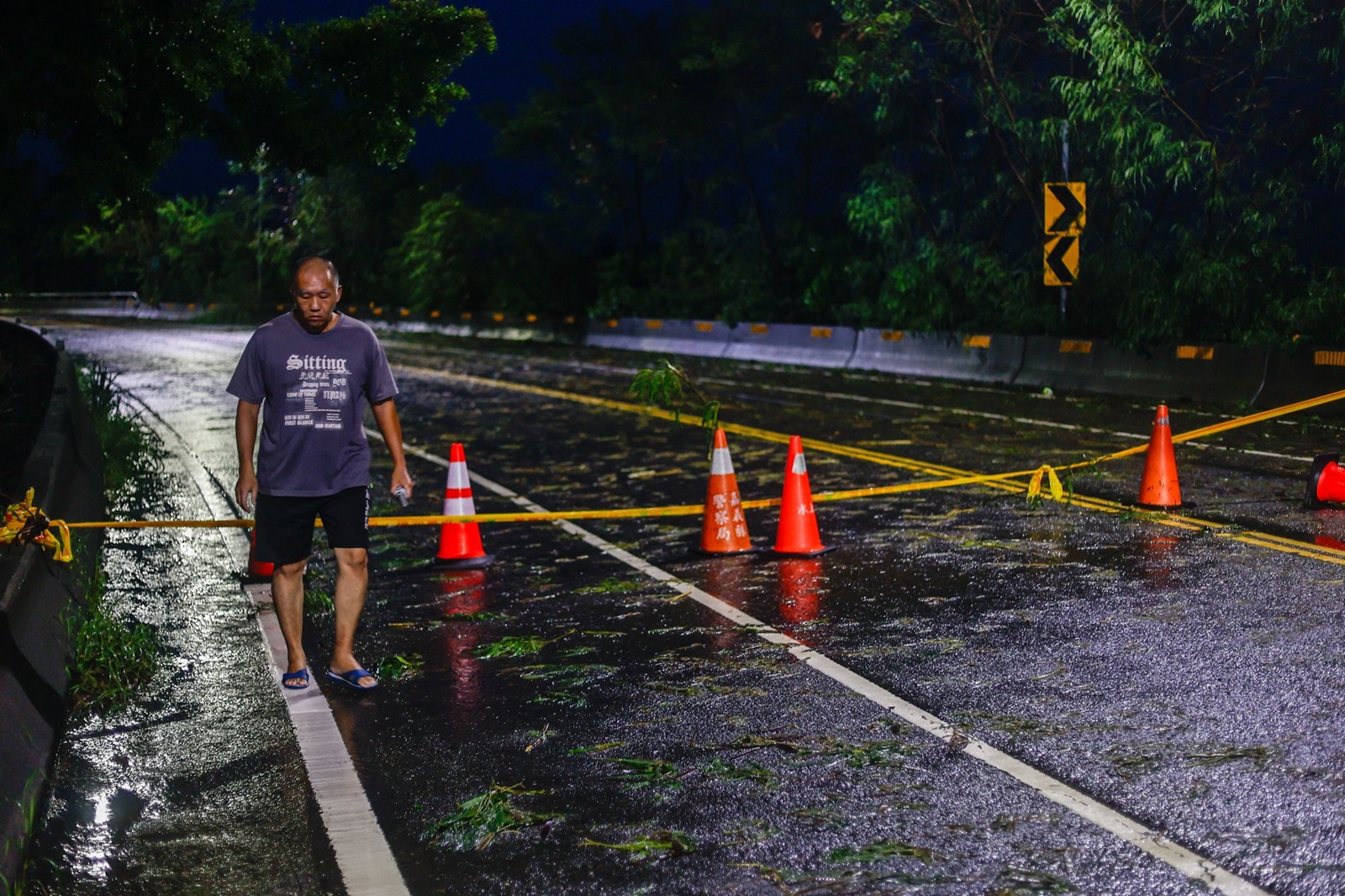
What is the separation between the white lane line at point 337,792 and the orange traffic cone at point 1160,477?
6.50 meters

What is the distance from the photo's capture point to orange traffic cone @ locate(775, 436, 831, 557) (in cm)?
994

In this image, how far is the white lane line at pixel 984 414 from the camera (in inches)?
572

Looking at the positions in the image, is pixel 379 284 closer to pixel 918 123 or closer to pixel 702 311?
pixel 702 311

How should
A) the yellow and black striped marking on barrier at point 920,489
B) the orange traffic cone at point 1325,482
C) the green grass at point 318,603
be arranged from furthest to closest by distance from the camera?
the orange traffic cone at point 1325,482
the yellow and black striped marking on barrier at point 920,489
the green grass at point 318,603

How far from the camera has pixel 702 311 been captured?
1618 inches

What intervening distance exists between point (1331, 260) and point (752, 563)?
17266 mm

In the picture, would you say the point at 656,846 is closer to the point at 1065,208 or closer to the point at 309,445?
the point at 309,445

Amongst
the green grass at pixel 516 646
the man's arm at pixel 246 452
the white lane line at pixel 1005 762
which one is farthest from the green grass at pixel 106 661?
the white lane line at pixel 1005 762

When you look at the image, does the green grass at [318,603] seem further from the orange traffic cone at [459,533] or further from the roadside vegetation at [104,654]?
the orange traffic cone at [459,533]

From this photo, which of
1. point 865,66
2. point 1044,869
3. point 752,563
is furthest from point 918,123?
point 1044,869

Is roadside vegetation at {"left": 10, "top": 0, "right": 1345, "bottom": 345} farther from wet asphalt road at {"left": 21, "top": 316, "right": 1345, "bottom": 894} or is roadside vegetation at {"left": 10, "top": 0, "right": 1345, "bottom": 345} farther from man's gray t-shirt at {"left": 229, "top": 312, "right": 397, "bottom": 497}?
man's gray t-shirt at {"left": 229, "top": 312, "right": 397, "bottom": 497}

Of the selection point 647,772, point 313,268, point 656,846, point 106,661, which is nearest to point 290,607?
point 106,661

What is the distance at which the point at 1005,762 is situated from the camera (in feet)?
18.4

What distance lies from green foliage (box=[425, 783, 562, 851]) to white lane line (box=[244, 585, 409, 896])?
198 millimetres
